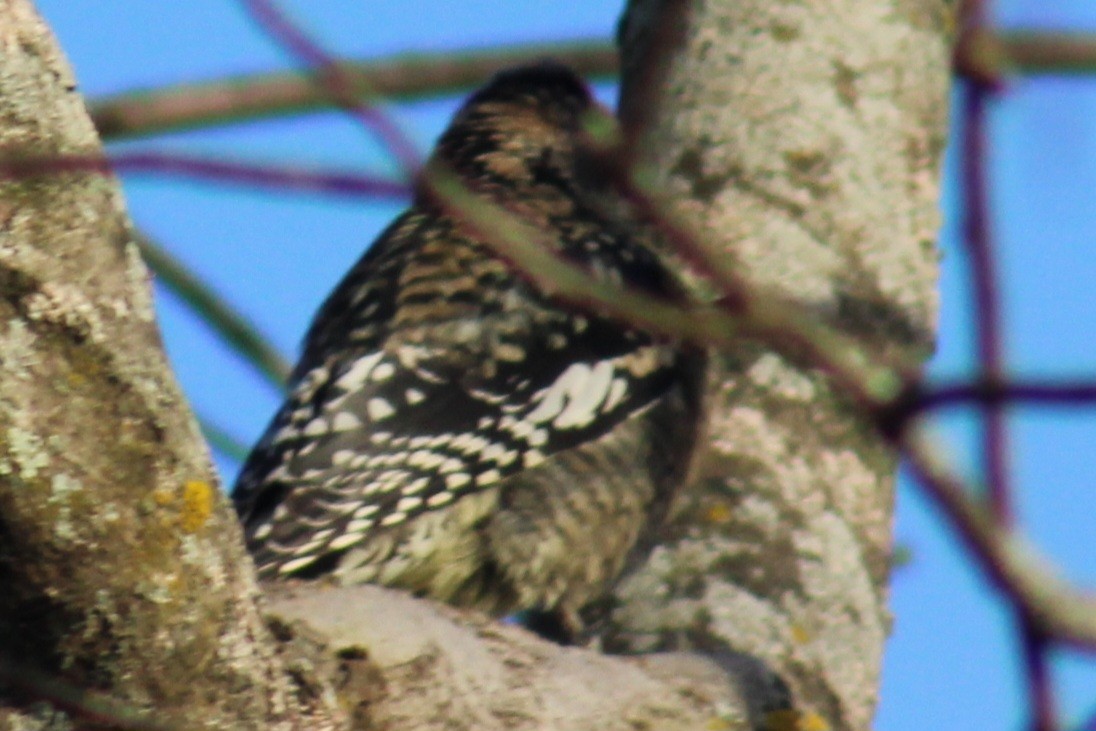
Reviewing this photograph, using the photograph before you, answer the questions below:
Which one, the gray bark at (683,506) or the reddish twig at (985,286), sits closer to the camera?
the reddish twig at (985,286)

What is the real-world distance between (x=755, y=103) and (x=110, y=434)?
260 centimetres

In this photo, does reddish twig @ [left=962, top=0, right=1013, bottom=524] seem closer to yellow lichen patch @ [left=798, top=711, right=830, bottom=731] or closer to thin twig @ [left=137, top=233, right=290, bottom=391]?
yellow lichen patch @ [left=798, top=711, right=830, bottom=731]

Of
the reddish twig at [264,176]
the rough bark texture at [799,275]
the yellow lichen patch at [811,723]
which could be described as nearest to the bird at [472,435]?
the rough bark texture at [799,275]

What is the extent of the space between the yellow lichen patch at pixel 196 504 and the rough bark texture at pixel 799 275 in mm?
1502

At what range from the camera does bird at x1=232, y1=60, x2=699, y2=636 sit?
3.54 m

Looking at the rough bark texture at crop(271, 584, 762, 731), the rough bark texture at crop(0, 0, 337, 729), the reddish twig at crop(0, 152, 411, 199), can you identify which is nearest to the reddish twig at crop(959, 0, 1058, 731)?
the reddish twig at crop(0, 152, 411, 199)

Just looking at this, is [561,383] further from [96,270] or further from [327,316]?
[96,270]

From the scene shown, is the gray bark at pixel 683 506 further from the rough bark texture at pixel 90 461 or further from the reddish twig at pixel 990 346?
the reddish twig at pixel 990 346

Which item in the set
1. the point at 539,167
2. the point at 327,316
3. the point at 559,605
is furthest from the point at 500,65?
the point at 559,605

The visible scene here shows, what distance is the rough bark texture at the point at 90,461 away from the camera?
6.43ft

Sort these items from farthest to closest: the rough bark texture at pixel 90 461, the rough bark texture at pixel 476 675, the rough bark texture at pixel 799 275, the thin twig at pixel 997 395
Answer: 1. the rough bark texture at pixel 799 275
2. the rough bark texture at pixel 476 675
3. the rough bark texture at pixel 90 461
4. the thin twig at pixel 997 395

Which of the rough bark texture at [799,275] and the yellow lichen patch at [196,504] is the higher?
the rough bark texture at [799,275]

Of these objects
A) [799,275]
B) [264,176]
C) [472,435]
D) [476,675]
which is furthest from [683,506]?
[264,176]

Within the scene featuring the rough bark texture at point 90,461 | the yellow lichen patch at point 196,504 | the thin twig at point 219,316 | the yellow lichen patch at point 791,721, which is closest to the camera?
the rough bark texture at point 90,461
